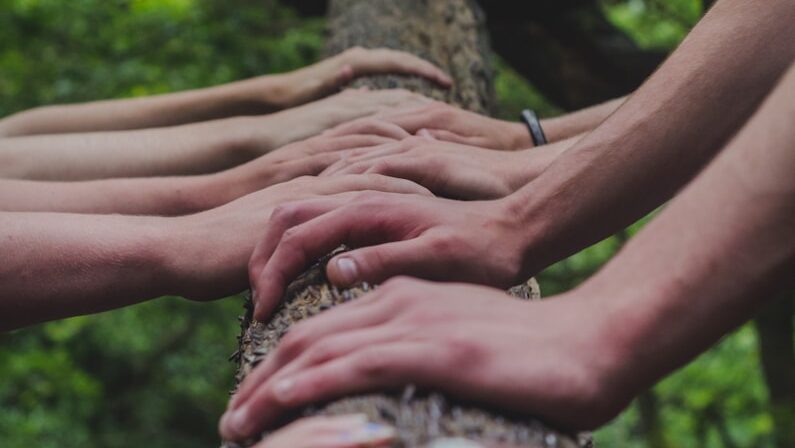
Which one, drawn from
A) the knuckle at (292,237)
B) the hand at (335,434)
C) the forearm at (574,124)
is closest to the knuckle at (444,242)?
the knuckle at (292,237)

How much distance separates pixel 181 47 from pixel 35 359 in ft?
7.78

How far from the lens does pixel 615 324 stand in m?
1.11

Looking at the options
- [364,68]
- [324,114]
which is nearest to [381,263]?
[324,114]

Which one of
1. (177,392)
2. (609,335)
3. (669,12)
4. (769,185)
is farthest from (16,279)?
(177,392)

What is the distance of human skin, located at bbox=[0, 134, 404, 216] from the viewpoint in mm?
2387

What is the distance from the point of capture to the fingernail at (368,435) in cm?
102

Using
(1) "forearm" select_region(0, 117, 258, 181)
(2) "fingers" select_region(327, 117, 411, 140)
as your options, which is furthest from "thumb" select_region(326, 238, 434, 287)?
(1) "forearm" select_region(0, 117, 258, 181)

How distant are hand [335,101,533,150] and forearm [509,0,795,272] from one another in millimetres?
841

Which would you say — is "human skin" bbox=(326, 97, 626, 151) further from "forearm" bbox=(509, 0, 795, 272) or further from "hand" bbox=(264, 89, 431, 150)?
"forearm" bbox=(509, 0, 795, 272)

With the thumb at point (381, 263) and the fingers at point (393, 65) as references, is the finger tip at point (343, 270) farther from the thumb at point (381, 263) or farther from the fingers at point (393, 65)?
the fingers at point (393, 65)

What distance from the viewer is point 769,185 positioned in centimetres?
111

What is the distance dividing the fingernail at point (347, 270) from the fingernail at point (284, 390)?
39 cm

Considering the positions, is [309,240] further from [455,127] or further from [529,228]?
[455,127]

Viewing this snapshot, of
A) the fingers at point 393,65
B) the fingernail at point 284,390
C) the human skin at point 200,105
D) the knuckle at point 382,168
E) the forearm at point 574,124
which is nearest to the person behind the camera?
the fingernail at point 284,390
